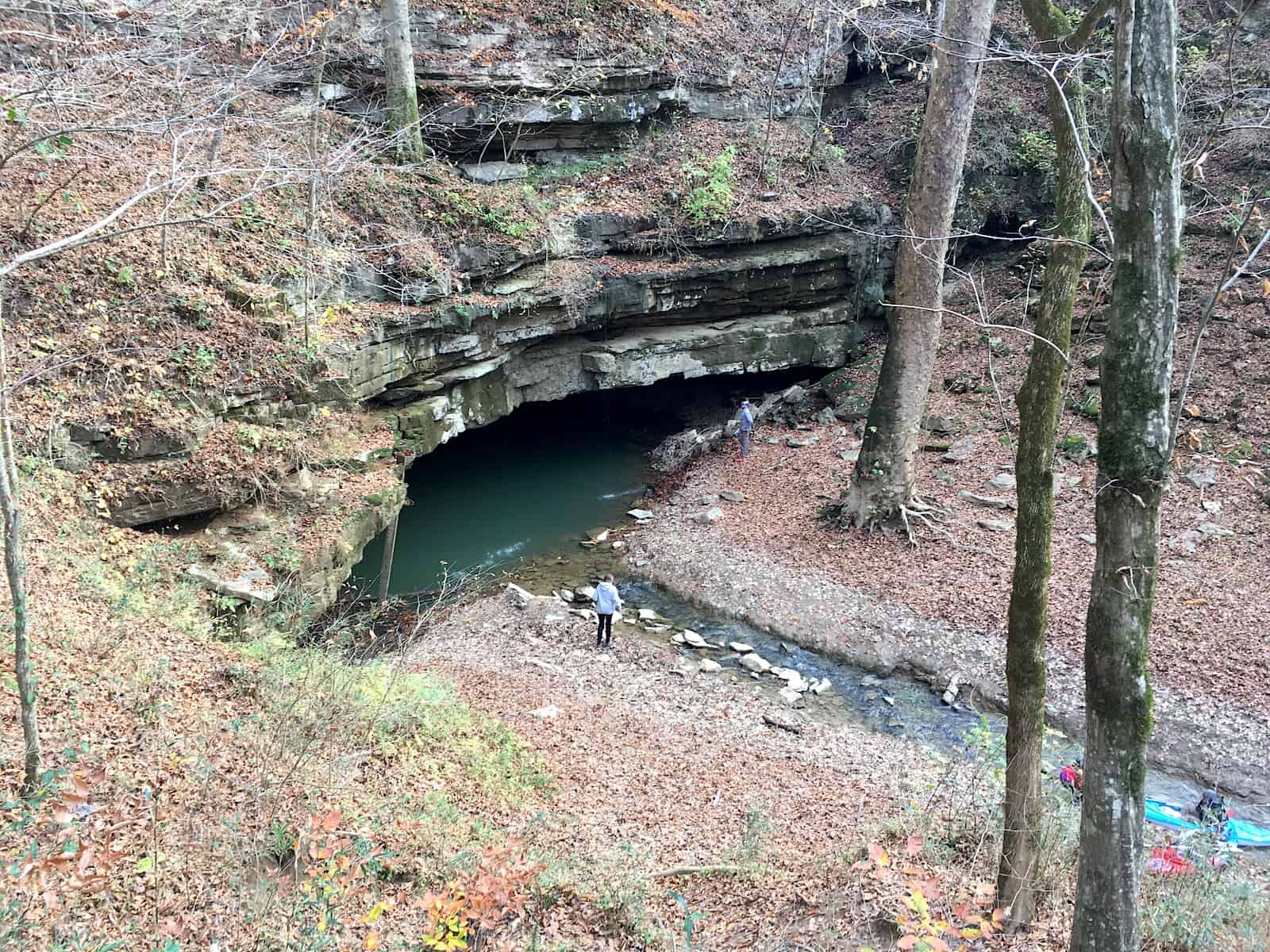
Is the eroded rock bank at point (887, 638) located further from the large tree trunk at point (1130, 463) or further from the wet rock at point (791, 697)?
the large tree trunk at point (1130, 463)

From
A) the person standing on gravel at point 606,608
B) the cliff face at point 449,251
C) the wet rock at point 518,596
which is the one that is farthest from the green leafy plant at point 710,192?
the person standing on gravel at point 606,608

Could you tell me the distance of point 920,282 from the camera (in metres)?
12.2

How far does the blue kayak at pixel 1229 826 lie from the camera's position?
7.69m

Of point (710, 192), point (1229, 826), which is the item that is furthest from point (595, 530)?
point (1229, 826)

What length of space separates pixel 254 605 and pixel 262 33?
13.2m

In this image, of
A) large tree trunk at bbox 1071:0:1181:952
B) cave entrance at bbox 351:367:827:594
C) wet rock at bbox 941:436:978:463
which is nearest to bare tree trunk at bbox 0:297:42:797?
large tree trunk at bbox 1071:0:1181:952

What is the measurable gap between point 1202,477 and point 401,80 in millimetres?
16662

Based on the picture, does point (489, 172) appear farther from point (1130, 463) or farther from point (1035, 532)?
point (1130, 463)

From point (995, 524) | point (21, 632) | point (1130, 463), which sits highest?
point (1130, 463)

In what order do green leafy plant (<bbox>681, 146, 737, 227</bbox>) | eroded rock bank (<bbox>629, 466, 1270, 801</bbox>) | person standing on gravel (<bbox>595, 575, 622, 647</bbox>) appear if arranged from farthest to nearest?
green leafy plant (<bbox>681, 146, 737, 227</bbox>) < person standing on gravel (<bbox>595, 575, 622, 647</bbox>) < eroded rock bank (<bbox>629, 466, 1270, 801</bbox>)

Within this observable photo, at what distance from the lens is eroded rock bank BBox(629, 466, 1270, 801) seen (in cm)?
899

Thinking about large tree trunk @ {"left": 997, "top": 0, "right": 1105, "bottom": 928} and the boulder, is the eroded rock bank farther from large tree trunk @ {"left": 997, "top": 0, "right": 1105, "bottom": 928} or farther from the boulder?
large tree trunk @ {"left": 997, "top": 0, "right": 1105, "bottom": 928}

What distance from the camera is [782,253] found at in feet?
60.5

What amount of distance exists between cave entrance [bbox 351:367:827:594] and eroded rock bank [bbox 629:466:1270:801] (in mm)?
2205
